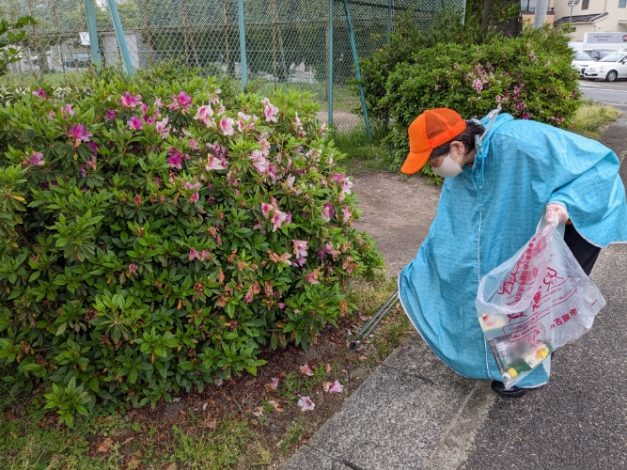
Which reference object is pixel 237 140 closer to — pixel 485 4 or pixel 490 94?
pixel 490 94

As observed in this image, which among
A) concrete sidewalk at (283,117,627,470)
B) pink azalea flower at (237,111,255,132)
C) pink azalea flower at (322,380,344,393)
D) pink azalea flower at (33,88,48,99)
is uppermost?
pink azalea flower at (33,88,48,99)

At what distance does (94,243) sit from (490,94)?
15.8 feet

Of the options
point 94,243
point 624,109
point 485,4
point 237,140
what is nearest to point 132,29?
Answer: point 237,140

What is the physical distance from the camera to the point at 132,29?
472 cm

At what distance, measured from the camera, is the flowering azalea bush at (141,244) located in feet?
6.78

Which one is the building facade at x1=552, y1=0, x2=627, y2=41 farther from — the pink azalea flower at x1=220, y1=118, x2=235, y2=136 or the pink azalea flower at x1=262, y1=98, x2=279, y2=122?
the pink azalea flower at x1=220, y1=118, x2=235, y2=136

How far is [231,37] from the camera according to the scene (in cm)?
549

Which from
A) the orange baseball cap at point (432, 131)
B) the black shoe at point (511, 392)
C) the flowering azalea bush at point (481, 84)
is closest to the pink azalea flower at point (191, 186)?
the orange baseball cap at point (432, 131)

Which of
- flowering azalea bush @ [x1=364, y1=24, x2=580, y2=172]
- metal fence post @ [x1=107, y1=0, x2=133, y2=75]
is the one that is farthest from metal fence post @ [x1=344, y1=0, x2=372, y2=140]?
metal fence post @ [x1=107, y1=0, x2=133, y2=75]

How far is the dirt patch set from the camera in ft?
14.3

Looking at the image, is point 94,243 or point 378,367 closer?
point 94,243

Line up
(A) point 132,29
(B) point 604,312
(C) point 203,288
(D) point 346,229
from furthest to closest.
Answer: (A) point 132,29
(B) point 604,312
(D) point 346,229
(C) point 203,288

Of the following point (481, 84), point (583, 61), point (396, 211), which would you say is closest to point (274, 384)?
point (396, 211)

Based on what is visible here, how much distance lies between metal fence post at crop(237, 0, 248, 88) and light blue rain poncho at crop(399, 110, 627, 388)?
10.6 ft
